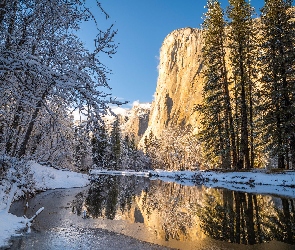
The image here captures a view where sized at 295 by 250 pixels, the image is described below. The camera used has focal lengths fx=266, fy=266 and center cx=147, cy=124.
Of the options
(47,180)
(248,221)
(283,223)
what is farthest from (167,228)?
(47,180)

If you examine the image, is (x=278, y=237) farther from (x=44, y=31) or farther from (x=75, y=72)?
(x=44, y=31)

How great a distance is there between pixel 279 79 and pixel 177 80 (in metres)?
143

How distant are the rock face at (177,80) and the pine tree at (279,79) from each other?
115 metres

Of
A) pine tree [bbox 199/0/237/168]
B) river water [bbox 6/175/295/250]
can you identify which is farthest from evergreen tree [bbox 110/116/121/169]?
pine tree [bbox 199/0/237/168]

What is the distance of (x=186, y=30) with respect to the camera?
16925 cm

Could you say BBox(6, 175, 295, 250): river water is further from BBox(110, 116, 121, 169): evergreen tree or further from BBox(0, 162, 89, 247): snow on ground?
BBox(110, 116, 121, 169): evergreen tree

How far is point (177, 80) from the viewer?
15950 cm

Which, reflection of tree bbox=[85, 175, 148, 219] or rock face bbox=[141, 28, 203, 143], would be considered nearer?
reflection of tree bbox=[85, 175, 148, 219]

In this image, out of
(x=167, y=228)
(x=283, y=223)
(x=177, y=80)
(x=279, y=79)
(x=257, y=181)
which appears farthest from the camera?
(x=177, y=80)

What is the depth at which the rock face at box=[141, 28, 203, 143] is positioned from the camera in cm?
14725

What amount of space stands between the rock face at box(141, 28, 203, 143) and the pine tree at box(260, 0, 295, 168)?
11544 cm

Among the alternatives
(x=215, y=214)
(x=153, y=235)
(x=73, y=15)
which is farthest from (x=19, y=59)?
(x=215, y=214)

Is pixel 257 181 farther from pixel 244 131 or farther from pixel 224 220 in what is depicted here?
pixel 224 220

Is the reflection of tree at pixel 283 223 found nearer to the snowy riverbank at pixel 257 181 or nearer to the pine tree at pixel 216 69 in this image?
the snowy riverbank at pixel 257 181
